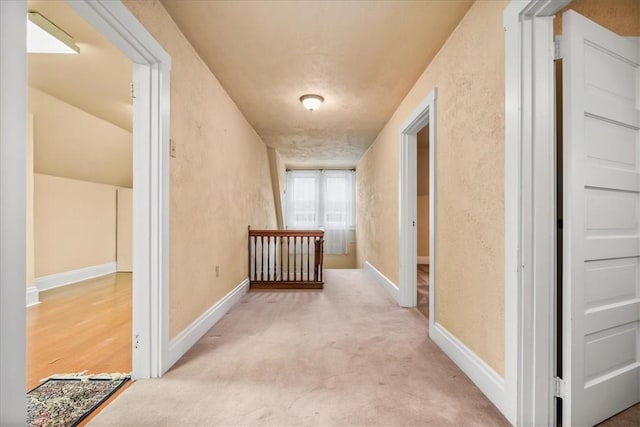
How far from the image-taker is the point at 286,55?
2422 mm

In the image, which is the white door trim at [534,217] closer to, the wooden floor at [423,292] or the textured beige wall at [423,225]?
the wooden floor at [423,292]

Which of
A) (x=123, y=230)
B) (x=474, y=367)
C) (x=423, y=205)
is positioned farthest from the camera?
(x=423, y=205)

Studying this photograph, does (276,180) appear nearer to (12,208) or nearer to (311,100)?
(311,100)

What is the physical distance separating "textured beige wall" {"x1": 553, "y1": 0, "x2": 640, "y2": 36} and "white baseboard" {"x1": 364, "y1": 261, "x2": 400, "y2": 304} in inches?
110

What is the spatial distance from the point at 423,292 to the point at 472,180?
2574mm

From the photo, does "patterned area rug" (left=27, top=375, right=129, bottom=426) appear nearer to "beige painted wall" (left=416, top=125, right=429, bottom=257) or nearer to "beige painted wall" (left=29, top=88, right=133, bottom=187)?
"beige painted wall" (left=29, top=88, right=133, bottom=187)

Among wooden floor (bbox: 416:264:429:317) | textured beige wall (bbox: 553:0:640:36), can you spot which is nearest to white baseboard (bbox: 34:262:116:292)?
wooden floor (bbox: 416:264:429:317)

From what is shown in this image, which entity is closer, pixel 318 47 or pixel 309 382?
pixel 309 382

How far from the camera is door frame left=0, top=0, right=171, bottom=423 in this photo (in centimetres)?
90

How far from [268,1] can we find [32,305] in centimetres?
407

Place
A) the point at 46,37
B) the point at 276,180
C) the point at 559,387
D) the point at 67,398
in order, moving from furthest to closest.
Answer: the point at 276,180 < the point at 46,37 < the point at 67,398 < the point at 559,387

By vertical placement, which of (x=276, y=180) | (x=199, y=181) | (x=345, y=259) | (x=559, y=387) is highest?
(x=276, y=180)

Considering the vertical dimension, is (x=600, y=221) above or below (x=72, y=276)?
above

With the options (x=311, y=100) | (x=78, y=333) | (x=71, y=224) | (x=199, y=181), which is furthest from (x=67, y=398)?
(x=71, y=224)
